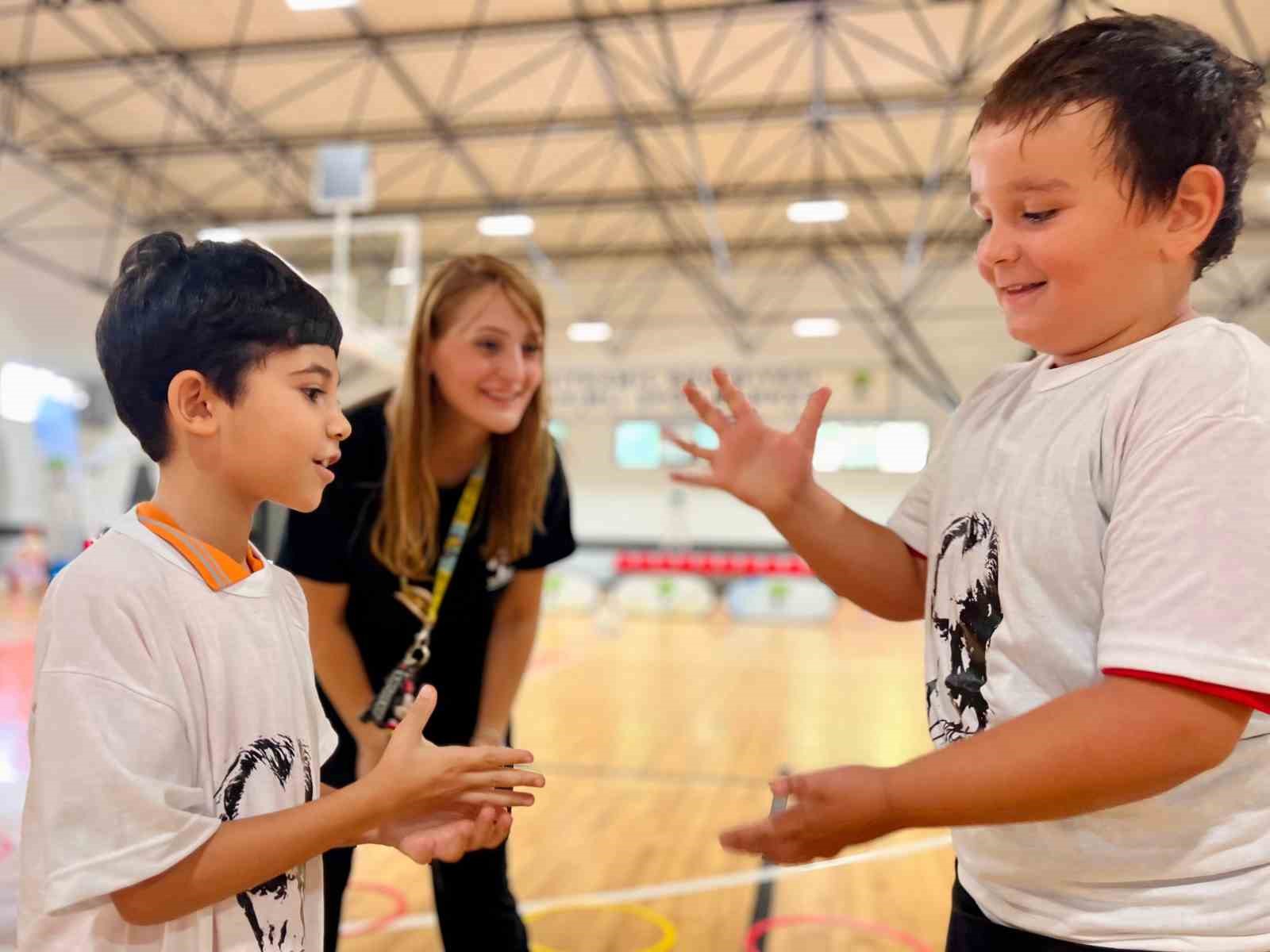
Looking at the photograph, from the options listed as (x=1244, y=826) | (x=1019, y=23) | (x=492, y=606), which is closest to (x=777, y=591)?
(x=1019, y=23)

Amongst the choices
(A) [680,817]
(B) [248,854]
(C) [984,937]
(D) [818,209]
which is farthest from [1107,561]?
(D) [818,209]

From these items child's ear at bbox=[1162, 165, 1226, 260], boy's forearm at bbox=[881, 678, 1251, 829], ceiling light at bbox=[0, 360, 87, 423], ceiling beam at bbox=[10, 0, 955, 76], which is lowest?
boy's forearm at bbox=[881, 678, 1251, 829]

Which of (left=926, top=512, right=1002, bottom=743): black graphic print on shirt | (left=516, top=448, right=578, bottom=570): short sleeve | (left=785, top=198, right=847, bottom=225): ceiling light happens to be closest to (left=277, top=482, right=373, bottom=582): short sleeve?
(left=516, top=448, right=578, bottom=570): short sleeve

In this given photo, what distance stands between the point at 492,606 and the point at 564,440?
13894 mm

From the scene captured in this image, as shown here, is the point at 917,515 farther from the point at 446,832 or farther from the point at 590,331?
the point at 590,331

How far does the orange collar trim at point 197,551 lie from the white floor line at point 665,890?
2208 millimetres

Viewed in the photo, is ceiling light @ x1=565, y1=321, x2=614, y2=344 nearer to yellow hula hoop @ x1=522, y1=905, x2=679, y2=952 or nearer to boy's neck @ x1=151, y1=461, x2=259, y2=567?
yellow hula hoop @ x1=522, y1=905, x2=679, y2=952

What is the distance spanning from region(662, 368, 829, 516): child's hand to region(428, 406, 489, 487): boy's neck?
0.69 m

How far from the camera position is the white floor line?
9.54 feet

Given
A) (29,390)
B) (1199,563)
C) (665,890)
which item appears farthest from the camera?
(29,390)

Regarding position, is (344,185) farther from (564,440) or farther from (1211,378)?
(1211,378)

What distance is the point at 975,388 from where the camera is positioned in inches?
46.8

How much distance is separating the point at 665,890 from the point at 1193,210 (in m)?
2.82

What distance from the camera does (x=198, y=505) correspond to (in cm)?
102
